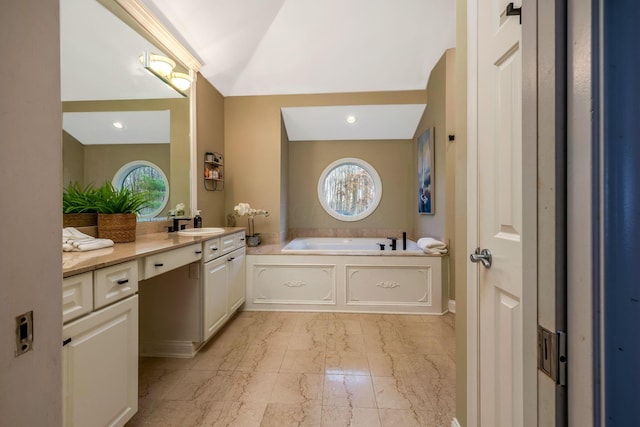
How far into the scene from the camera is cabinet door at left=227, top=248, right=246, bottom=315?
248 centimetres

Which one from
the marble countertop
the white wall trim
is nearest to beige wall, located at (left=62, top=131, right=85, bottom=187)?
the marble countertop

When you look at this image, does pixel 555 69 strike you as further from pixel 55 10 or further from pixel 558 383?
pixel 55 10

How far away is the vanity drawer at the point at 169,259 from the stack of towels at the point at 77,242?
0.28m

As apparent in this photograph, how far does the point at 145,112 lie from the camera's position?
83.5 inches

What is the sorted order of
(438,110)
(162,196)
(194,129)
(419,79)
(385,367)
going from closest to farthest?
(385,367)
(162,196)
(194,129)
(438,110)
(419,79)

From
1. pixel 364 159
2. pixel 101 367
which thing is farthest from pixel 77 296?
pixel 364 159

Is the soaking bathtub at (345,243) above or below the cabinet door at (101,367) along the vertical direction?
above

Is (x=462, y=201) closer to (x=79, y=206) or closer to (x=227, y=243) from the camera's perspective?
(x=227, y=243)

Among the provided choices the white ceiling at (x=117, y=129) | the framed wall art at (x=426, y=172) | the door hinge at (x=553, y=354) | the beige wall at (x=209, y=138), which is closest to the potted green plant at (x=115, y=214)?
the white ceiling at (x=117, y=129)

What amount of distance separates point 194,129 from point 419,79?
2.63 meters

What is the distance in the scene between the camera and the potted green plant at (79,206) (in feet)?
5.28

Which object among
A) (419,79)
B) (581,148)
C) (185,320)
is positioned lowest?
(185,320)

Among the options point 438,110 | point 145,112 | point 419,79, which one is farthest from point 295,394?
point 419,79

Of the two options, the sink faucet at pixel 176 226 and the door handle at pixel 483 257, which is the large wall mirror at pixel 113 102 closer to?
the sink faucet at pixel 176 226
